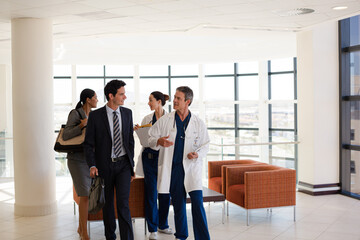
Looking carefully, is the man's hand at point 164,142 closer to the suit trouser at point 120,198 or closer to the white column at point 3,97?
the suit trouser at point 120,198

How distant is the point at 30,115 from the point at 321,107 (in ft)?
17.2

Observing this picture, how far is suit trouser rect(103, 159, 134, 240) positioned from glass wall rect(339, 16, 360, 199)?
5.18 m

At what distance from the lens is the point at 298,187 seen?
344 inches

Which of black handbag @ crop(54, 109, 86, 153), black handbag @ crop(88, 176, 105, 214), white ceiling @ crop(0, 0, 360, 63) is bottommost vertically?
black handbag @ crop(88, 176, 105, 214)

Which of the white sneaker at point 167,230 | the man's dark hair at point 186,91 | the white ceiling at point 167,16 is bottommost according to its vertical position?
the white sneaker at point 167,230

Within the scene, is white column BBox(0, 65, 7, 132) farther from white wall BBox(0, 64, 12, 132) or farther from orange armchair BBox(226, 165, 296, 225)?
orange armchair BBox(226, 165, 296, 225)

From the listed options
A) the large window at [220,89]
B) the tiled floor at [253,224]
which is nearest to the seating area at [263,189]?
the tiled floor at [253,224]

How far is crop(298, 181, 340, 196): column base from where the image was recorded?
831cm

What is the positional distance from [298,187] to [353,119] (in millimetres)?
1670

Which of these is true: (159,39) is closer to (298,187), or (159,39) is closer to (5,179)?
(5,179)

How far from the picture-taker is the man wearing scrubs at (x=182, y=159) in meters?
4.84

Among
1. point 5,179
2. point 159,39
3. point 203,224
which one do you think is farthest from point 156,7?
point 159,39

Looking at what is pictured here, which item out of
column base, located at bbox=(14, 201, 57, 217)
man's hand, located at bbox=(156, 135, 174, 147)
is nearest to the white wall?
column base, located at bbox=(14, 201, 57, 217)

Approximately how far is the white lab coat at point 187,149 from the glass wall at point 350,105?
4406mm
